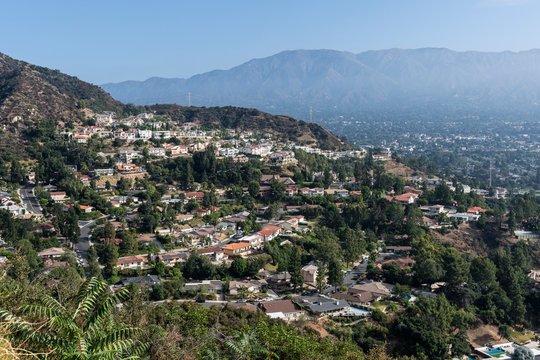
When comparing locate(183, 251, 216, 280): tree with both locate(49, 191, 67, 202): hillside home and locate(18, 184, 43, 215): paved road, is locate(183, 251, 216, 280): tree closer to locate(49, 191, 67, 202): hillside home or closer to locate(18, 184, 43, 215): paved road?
locate(18, 184, 43, 215): paved road

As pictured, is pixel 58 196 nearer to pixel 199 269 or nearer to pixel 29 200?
pixel 29 200

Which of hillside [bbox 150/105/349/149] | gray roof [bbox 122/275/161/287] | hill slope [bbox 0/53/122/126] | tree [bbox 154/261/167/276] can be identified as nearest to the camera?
gray roof [bbox 122/275/161/287]

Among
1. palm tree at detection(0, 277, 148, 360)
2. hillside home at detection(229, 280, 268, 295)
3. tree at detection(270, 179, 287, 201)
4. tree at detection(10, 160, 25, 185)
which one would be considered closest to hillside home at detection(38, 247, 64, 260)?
hillside home at detection(229, 280, 268, 295)

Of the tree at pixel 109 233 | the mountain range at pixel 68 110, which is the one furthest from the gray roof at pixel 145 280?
the mountain range at pixel 68 110

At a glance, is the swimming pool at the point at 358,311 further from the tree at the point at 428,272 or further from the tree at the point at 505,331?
the tree at the point at 505,331

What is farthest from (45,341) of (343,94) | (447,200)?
(343,94)

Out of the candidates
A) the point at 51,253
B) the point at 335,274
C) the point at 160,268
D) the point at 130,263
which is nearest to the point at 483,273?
the point at 335,274
